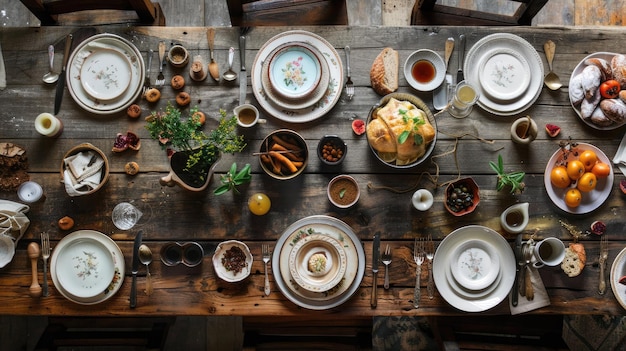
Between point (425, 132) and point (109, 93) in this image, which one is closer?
point (425, 132)

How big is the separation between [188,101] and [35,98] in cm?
72

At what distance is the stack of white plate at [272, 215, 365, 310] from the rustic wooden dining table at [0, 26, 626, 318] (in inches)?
1.9

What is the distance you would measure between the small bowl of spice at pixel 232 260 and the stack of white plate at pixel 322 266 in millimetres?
126

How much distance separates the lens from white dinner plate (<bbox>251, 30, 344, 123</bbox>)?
7.42 feet

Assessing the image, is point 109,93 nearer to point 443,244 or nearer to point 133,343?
point 133,343

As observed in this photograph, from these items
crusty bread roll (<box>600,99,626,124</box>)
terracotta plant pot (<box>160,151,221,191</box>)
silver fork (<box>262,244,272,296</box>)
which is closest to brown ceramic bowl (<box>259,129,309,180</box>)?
terracotta plant pot (<box>160,151,221,191</box>)

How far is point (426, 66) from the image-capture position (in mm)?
2297

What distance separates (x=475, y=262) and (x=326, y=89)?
1.04 m

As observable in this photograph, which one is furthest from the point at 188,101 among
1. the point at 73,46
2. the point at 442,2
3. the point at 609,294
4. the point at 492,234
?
the point at 609,294

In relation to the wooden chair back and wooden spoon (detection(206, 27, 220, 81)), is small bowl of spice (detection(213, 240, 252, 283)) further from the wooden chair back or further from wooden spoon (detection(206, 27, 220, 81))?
the wooden chair back

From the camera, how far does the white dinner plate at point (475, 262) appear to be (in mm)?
2207

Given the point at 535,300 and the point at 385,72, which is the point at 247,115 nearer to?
the point at 385,72

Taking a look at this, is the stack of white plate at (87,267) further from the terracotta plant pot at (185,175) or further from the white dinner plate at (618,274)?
the white dinner plate at (618,274)

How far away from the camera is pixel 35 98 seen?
229 centimetres
